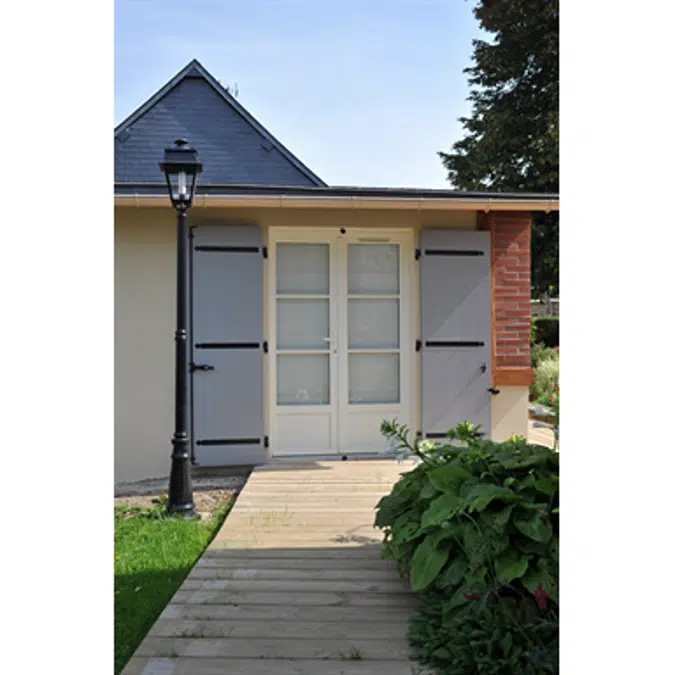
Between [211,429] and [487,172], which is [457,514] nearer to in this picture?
[211,429]

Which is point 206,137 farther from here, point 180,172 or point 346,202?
point 180,172

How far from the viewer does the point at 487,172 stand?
1573 cm

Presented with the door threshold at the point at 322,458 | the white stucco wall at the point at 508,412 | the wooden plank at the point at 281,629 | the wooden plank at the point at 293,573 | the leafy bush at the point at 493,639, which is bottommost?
the wooden plank at the point at 293,573

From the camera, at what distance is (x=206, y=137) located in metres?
11.1

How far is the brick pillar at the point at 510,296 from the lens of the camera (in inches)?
228

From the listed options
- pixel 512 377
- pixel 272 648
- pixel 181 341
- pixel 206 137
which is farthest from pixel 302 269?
pixel 206 137

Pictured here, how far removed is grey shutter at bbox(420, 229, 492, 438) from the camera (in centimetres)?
565

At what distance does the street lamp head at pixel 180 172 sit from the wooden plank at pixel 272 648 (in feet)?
9.08

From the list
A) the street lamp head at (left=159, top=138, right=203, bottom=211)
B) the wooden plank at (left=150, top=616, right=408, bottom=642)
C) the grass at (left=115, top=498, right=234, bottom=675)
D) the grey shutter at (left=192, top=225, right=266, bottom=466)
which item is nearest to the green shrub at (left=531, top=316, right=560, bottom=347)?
the grey shutter at (left=192, top=225, right=266, bottom=466)

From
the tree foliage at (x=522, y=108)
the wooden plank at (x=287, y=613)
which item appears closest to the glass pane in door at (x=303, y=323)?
the wooden plank at (x=287, y=613)

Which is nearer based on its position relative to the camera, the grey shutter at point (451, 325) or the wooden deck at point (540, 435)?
the grey shutter at point (451, 325)

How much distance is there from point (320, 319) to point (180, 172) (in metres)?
1.91

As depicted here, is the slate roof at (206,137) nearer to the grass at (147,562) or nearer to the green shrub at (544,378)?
the green shrub at (544,378)
